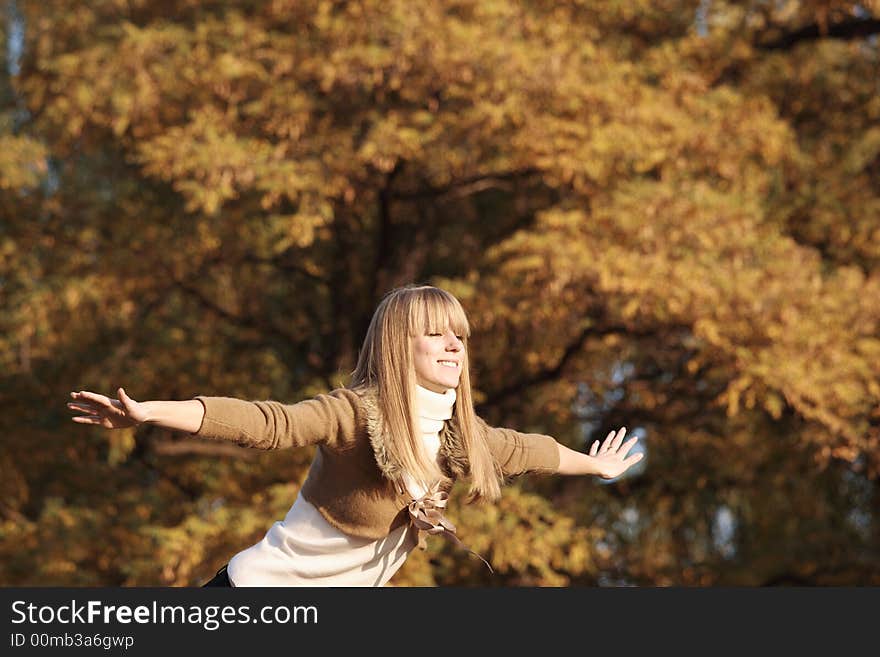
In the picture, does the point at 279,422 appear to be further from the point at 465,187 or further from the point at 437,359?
the point at 465,187

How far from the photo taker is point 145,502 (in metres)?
11.7

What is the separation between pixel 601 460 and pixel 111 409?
1.75 metres

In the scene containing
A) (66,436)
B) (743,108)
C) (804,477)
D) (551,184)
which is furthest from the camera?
(804,477)

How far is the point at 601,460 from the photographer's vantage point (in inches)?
178

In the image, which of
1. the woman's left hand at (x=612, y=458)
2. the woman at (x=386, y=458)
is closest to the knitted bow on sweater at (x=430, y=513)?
the woman at (x=386, y=458)

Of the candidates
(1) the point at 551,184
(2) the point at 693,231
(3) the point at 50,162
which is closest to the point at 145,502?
(3) the point at 50,162

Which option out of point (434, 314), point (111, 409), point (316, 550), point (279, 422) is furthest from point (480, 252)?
point (111, 409)

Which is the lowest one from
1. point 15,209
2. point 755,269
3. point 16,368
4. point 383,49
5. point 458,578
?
point 458,578

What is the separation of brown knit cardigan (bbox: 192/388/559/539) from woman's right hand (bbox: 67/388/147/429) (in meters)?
0.28

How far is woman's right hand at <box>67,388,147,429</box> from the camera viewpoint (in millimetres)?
3449

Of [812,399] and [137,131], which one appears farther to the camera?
[137,131]

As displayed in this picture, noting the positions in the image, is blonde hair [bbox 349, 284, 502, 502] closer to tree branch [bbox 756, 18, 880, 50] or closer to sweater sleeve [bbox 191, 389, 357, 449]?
sweater sleeve [bbox 191, 389, 357, 449]

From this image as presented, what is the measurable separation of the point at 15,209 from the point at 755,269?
6.50 metres

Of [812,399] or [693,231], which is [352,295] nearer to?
[693,231]
